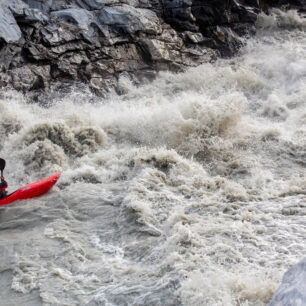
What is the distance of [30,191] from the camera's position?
5254mm

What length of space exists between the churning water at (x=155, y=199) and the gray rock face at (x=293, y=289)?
65 centimetres

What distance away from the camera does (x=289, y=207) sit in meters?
4.58

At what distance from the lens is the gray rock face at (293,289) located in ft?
6.82

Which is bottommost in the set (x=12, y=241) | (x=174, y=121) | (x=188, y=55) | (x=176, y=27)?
(x=12, y=241)

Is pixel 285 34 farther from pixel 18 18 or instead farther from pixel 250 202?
pixel 250 202

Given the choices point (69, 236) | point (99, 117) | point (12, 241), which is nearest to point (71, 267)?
point (69, 236)

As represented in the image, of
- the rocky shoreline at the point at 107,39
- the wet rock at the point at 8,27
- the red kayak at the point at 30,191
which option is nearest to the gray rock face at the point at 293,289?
the red kayak at the point at 30,191

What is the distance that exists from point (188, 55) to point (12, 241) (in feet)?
29.7

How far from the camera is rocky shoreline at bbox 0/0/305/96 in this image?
9.37m

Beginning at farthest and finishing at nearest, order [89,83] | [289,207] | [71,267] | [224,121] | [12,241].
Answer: [89,83] → [224,121] → [289,207] → [12,241] → [71,267]

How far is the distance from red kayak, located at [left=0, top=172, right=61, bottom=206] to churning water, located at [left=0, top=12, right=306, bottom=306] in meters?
0.12

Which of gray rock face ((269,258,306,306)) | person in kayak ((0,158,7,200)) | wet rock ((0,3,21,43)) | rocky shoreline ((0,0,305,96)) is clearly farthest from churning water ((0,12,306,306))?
wet rock ((0,3,21,43))

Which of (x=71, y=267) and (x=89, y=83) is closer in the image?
(x=71, y=267)

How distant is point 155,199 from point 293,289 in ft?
9.75
